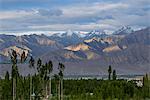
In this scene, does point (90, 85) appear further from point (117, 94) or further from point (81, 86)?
point (117, 94)

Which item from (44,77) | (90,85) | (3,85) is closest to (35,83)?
(44,77)

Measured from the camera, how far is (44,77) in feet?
347

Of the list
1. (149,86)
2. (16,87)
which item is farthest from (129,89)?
(16,87)

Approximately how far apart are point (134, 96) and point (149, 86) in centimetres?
891

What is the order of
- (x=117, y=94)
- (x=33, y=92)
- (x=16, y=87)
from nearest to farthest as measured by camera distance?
1. (x=16, y=87)
2. (x=33, y=92)
3. (x=117, y=94)

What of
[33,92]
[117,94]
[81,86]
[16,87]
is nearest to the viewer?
[16,87]

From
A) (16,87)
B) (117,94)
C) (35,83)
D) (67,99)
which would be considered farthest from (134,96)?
(16,87)

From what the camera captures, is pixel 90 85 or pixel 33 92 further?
pixel 90 85

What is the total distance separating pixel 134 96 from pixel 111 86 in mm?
6498

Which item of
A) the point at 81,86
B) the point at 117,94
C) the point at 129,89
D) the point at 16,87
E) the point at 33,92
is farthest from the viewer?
the point at 81,86

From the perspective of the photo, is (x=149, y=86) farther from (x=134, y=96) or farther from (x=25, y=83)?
(x=25, y=83)

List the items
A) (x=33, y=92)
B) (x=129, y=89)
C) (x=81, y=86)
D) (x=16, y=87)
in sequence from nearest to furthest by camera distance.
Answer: (x=16, y=87) → (x=33, y=92) → (x=129, y=89) → (x=81, y=86)

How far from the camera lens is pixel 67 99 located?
107 metres

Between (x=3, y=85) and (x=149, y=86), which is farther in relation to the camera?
(x=149, y=86)
